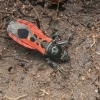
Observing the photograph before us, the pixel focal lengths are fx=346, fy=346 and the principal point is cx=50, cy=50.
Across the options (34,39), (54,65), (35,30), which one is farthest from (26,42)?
(54,65)

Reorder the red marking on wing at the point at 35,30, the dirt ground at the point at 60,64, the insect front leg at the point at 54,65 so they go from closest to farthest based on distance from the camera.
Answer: the dirt ground at the point at 60,64 → the insect front leg at the point at 54,65 → the red marking on wing at the point at 35,30

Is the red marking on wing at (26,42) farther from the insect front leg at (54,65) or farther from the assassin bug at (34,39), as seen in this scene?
the insect front leg at (54,65)

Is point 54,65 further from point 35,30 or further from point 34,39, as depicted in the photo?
point 35,30

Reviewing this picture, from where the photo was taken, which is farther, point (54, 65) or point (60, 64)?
point (60, 64)

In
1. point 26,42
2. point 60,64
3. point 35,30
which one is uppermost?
point 35,30

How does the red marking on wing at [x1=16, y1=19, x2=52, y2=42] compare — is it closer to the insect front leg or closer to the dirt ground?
the dirt ground

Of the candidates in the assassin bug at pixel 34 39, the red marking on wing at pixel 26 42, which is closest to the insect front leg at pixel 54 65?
the assassin bug at pixel 34 39
